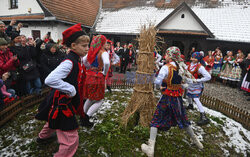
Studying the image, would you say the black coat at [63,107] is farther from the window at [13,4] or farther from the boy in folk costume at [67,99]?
the window at [13,4]

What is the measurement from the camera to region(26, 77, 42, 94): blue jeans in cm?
466

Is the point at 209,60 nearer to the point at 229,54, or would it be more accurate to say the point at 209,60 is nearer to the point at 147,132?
the point at 229,54

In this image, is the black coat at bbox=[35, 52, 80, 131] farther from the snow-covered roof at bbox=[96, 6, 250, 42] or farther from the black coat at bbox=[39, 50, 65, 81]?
the snow-covered roof at bbox=[96, 6, 250, 42]

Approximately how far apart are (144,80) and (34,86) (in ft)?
12.4

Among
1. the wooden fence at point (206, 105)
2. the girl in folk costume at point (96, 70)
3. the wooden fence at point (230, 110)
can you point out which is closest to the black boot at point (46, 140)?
the girl in folk costume at point (96, 70)

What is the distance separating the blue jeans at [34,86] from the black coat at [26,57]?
0.20 m

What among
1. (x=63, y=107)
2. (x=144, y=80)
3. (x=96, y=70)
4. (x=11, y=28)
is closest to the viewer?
(x=63, y=107)

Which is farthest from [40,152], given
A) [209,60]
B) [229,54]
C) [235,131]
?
[229,54]

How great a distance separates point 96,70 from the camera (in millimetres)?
3291

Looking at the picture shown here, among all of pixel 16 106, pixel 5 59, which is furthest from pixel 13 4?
pixel 16 106

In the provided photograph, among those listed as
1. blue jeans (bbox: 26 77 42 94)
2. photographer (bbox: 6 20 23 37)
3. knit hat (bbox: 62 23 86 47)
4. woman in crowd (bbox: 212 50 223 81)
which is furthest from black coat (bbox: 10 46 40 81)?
woman in crowd (bbox: 212 50 223 81)

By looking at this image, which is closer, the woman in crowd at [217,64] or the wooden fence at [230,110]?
the wooden fence at [230,110]

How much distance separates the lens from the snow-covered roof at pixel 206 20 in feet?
38.5

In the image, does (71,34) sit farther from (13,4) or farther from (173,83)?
(13,4)
